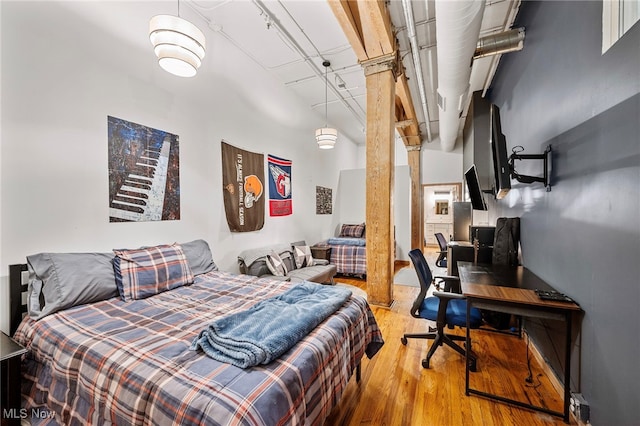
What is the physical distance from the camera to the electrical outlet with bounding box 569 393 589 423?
5.02 ft

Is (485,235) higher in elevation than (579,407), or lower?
higher

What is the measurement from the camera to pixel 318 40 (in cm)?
352

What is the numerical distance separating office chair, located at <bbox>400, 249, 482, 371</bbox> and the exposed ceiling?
9.23 ft

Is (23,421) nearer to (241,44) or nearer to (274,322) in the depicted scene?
(274,322)

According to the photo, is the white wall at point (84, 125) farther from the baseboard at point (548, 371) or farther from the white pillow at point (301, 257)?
the baseboard at point (548, 371)

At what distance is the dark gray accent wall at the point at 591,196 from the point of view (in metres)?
1.23

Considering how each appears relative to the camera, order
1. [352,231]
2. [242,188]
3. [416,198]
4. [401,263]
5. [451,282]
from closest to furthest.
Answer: [451,282], [242,188], [401,263], [352,231], [416,198]

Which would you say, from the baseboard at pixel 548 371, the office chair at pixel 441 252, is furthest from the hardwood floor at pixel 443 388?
the office chair at pixel 441 252

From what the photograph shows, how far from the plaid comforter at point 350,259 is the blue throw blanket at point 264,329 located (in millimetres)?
3346

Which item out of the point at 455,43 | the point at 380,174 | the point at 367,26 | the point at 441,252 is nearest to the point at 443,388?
the point at 380,174

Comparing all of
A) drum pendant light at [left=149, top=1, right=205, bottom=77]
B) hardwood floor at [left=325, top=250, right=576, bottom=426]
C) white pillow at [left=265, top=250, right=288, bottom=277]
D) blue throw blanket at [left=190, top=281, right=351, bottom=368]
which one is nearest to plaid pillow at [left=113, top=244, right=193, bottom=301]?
blue throw blanket at [left=190, top=281, right=351, bottom=368]

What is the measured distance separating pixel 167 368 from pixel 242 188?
2.88 m

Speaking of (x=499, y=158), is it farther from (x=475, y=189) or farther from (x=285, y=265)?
(x=285, y=265)

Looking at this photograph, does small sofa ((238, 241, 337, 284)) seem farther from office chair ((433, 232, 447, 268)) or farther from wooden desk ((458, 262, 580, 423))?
office chair ((433, 232, 447, 268))
